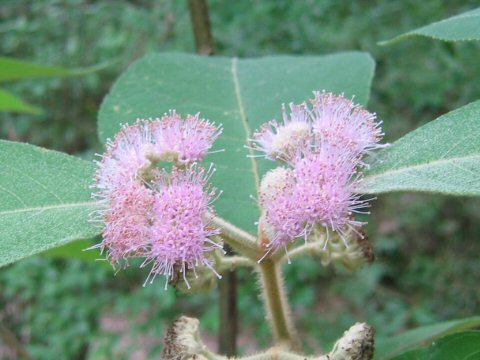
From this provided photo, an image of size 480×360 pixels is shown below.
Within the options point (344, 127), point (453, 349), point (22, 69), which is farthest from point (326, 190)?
point (22, 69)

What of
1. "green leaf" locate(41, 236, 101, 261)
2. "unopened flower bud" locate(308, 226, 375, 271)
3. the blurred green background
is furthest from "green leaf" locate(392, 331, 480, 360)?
the blurred green background

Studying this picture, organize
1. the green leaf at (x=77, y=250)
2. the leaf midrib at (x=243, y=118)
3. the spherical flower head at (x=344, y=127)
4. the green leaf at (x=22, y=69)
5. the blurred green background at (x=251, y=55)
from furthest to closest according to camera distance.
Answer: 1. the blurred green background at (x=251, y=55)
2. the green leaf at (x=22, y=69)
3. the green leaf at (x=77, y=250)
4. the leaf midrib at (x=243, y=118)
5. the spherical flower head at (x=344, y=127)

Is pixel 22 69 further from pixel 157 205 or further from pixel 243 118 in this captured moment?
pixel 157 205

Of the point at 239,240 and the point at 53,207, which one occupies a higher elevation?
the point at 53,207

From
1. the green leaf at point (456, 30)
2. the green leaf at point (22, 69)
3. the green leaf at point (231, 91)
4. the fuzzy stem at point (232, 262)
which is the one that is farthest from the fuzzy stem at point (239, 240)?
the green leaf at point (22, 69)

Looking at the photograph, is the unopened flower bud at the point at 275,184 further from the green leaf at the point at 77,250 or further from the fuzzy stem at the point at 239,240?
the green leaf at the point at 77,250

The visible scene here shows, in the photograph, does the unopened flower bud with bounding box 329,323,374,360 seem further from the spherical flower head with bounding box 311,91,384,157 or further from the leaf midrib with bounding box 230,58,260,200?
the leaf midrib with bounding box 230,58,260,200

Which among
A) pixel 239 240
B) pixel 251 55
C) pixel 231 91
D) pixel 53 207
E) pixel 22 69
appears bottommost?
pixel 239 240
